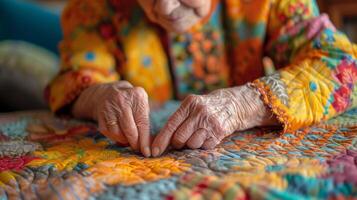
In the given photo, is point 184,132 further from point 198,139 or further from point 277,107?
point 277,107

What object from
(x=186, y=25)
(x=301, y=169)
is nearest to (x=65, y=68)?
(x=186, y=25)

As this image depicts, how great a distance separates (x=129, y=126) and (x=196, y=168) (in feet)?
0.65

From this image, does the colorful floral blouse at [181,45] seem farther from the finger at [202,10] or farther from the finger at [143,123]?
the finger at [143,123]

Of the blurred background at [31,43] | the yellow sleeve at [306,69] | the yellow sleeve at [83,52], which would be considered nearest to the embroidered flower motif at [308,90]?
the yellow sleeve at [306,69]

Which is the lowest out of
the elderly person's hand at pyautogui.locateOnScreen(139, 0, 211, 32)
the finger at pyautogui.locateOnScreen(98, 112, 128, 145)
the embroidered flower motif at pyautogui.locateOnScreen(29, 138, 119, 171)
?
the embroidered flower motif at pyautogui.locateOnScreen(29, 138, 119, 171)

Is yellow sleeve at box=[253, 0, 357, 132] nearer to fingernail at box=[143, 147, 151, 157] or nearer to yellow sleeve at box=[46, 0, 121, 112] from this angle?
fingernail at box=[143, 147, 151, 157]

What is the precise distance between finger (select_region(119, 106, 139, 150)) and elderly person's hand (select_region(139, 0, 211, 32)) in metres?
0.30

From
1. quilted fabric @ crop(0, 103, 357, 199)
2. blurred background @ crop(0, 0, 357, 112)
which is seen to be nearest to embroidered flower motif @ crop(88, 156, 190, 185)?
quilted fabric @ crop(0, 103, 357, 199)

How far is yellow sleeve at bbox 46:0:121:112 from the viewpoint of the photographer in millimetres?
1190

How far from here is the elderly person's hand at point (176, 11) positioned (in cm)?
Result: 103

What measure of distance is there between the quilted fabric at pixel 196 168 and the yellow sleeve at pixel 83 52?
0.70 feet

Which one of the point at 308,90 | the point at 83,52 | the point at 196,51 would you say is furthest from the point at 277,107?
the point at 83,52

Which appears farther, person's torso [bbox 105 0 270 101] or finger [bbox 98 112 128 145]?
person's torso [bbox 105 0 270 101]

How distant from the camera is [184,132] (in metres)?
0.80
